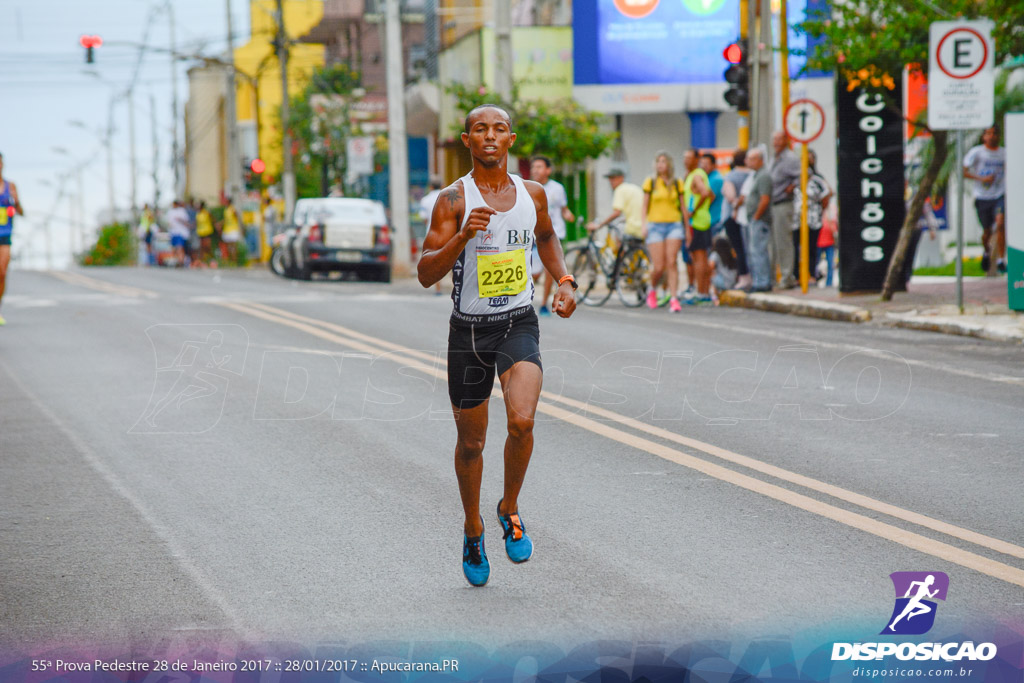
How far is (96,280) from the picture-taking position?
30.7 metres

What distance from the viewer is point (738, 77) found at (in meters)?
20.1

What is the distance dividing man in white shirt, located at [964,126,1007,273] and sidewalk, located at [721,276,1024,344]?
75 cm

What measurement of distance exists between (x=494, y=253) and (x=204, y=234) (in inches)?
1588

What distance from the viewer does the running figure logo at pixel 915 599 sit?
4789 millimetres

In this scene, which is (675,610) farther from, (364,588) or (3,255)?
(3,255)

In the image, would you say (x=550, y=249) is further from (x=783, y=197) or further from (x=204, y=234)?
(x=204, y=234)

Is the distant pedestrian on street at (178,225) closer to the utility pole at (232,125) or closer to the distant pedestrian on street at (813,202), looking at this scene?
the utility pole at (232,125)

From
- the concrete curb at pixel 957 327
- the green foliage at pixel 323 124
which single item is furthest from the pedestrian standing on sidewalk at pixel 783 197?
the green foliage at pixel 323 124

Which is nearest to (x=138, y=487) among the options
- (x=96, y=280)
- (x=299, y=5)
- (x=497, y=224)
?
(x=497, y=224)

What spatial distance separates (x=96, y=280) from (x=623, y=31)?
14.3 meters

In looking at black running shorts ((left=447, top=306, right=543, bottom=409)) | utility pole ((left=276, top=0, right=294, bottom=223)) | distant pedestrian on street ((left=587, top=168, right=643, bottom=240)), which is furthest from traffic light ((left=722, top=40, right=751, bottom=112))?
utility pole ((left=276, top=0, right=294, bottom=223))

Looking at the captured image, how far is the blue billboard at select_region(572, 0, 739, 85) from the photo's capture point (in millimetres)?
36094

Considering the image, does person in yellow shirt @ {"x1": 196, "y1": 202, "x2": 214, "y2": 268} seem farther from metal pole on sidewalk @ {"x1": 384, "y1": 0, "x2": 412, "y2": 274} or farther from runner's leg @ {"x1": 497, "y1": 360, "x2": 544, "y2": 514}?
runner's leg @ {"x1": 497, "y1": 360, "x2": 544, "y2": 514}

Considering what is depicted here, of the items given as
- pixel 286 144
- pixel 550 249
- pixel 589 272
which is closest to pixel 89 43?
pixel 286 144
